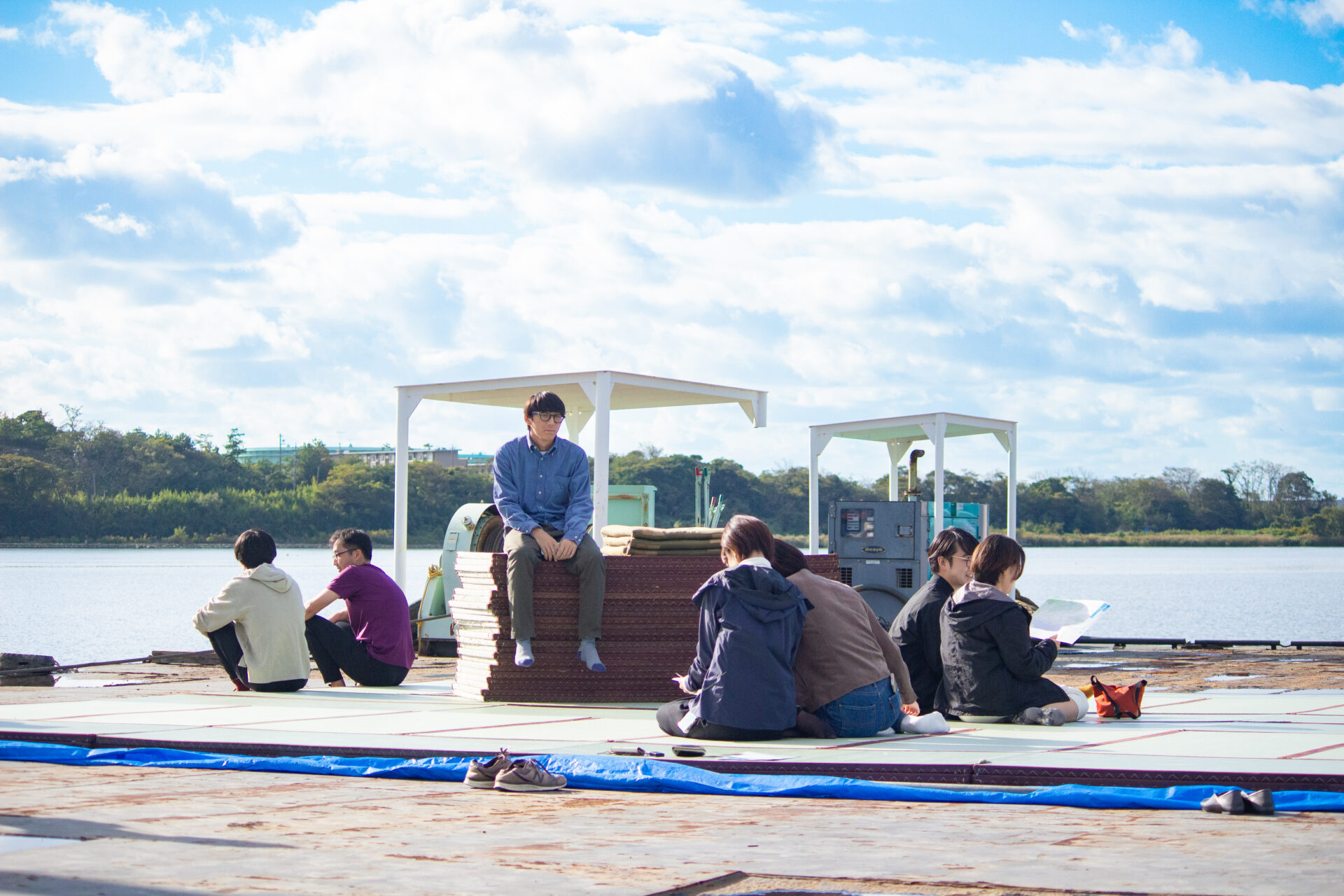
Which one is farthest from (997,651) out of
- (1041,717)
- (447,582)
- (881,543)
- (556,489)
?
(447,582)

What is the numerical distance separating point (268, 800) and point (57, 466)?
8008cm

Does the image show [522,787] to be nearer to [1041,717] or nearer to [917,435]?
[1041,717]

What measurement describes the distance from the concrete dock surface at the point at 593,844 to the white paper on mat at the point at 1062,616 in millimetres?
2985

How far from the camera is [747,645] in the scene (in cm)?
649

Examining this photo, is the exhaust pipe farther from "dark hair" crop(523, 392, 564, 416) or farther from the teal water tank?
"dark hair" crop(523, 392, 564, 416)

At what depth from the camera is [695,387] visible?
13.7 m

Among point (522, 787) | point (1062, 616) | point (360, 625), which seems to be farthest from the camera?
point (360, 625)

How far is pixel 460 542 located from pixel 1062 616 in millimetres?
10771

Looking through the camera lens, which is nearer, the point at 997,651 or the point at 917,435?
the point at 997,651

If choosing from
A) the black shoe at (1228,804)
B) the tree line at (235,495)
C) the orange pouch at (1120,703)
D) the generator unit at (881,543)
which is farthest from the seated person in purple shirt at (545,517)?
the tree line at (235,495)

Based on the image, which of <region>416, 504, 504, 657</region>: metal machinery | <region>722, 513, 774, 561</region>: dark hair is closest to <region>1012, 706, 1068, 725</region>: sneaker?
<region>722, 513, 774, 561</region>: dark hair

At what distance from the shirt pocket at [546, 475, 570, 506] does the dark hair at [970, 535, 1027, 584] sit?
2.86 metres

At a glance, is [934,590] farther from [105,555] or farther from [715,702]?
[105,555]

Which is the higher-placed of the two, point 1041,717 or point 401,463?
point 401,463
